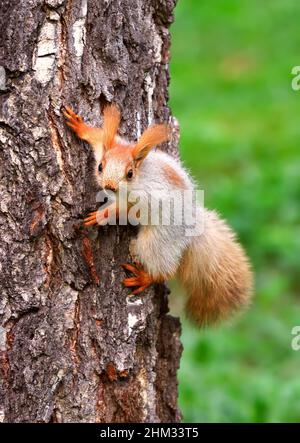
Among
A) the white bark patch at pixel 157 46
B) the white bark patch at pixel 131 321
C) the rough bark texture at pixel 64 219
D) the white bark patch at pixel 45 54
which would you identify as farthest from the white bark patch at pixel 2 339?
the white bark patch at pixel 157 46

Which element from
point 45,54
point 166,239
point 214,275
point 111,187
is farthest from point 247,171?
point 45,54

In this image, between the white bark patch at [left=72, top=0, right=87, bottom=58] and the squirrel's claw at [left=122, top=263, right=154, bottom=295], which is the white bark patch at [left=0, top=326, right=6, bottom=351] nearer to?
the squirrel's claw at [left=122, top=263, right=154, bottom=295]

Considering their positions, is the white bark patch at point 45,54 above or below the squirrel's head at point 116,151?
above

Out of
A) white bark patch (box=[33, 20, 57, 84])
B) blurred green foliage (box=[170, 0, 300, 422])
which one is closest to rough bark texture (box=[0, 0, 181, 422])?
white bark patch (box=[33, 20, 57, 84])

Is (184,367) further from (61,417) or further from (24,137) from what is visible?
(24,137)

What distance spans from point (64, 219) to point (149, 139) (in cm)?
35

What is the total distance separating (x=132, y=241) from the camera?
286 centimetres

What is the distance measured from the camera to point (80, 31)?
262cm

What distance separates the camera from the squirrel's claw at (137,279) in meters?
2.82

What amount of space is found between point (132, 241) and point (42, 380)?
20.6 inches

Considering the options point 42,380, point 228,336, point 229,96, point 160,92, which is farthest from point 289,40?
point 42,380

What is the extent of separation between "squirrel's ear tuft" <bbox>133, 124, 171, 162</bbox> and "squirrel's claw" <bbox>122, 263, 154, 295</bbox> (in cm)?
35

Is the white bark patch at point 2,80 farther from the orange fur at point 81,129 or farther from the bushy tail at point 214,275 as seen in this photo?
the bushy tail at point 214,275

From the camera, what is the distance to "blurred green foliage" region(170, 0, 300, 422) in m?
4.26
